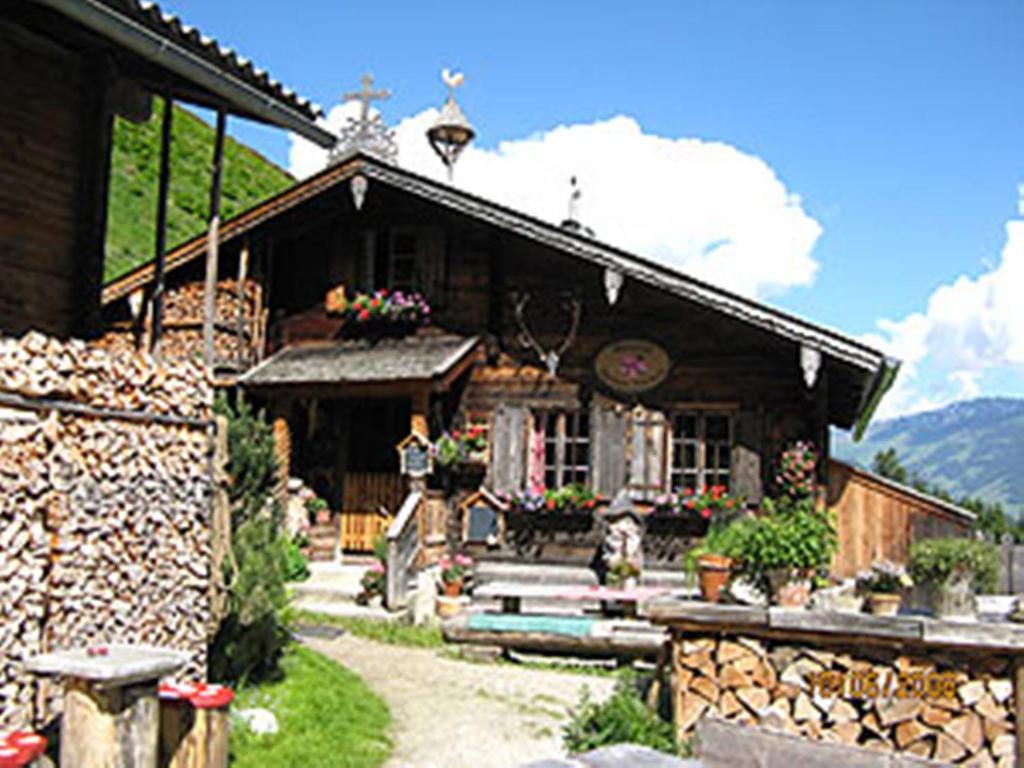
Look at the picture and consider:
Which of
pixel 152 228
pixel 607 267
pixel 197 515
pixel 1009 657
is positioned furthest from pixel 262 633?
pixel 152 228

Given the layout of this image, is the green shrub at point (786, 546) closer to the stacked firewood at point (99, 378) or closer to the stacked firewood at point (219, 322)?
the stacked firewood at point (99, 378)

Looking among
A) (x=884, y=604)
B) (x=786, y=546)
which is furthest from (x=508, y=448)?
(x=884, y=604)

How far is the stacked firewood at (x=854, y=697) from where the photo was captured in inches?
262

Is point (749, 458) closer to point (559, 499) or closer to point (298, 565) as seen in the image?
point (559, 499)

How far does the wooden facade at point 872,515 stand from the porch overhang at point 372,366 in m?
5.70

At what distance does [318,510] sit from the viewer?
660 inches

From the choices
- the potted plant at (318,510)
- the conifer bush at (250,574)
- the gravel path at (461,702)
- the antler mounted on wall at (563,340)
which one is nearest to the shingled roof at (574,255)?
the antler mounted on wall at (563,340)

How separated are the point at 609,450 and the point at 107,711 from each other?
33.7 feet

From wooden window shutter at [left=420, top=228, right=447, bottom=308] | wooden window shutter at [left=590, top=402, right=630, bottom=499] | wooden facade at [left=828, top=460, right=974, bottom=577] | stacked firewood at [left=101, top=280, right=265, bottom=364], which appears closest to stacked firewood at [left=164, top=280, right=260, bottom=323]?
stacked firewood at [left=101, top=280, right=265, bottom=364]

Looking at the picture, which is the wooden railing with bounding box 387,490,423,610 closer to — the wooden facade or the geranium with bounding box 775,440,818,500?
the geranium with bounding box 775,440,818,500

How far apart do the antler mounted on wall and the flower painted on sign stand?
857 mm

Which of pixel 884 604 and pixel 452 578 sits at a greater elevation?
pixel 884 604

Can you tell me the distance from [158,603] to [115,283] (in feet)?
36.7

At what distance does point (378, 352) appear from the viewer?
53.2 ft
